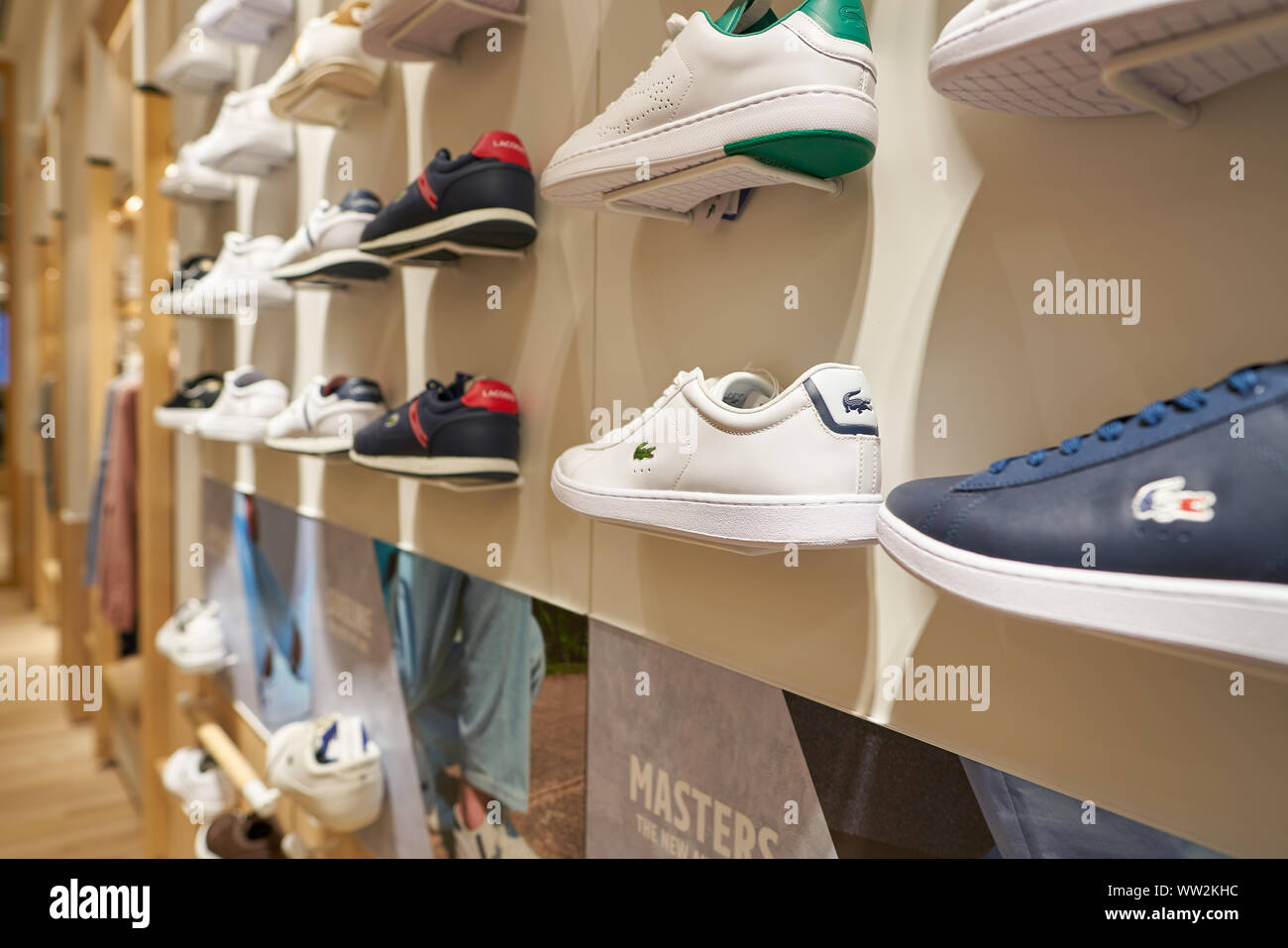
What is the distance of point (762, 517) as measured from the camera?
707 millimetres

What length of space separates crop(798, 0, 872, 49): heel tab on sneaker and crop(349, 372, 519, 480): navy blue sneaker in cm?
69

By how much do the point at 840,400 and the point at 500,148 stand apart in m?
→ 0.69

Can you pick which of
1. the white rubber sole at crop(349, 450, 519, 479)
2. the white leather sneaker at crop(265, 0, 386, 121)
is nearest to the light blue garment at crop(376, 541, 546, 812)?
the white rubber sole at crop(349, 450, 519, 479)

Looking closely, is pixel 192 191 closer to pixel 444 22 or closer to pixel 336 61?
pixel 336 61

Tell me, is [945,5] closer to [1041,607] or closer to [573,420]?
[1041,607]

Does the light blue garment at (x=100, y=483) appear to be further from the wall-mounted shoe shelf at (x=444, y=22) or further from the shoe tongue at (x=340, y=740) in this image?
the wall-mounted shoe shelf at (x=444, y=22)

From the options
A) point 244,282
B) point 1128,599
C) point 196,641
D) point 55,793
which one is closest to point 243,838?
point 196,641

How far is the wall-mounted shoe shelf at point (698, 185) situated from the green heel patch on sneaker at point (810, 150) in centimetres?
1

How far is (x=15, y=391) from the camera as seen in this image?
6.07m

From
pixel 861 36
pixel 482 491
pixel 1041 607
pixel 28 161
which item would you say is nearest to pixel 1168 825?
pixel 1041 607

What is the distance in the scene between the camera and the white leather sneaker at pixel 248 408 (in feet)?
6.18

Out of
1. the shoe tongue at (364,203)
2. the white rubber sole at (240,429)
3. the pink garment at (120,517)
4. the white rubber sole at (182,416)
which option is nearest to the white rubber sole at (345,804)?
the white rubber sole at (240,429)

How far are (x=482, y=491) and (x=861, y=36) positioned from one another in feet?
3.02

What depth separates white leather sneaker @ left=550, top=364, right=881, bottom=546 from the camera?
70 centimetres
